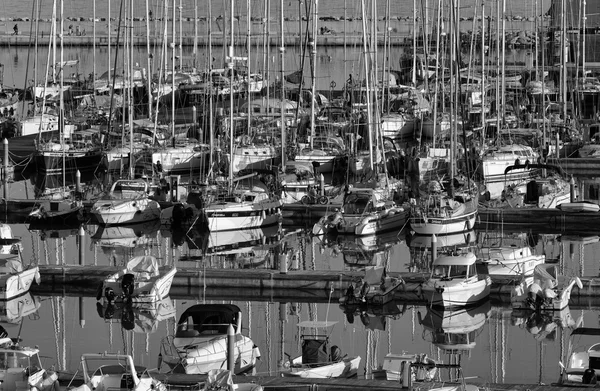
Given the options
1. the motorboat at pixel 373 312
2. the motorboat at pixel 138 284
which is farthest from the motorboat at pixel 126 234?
the motorboat at pixel 373 312

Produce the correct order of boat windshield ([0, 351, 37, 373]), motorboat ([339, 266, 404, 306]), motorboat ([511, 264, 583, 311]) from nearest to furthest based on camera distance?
boat windshield ([0, 351, 37, 373])
motorboat ([511, 264, 583, 311])
motorboat ([339, 266, 404, 306])

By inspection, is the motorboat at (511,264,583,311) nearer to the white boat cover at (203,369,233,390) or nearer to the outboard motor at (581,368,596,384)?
the outboard motor at (581,368,596,384)

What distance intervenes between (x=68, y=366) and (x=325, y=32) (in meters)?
90.4

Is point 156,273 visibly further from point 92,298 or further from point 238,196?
point 238,196

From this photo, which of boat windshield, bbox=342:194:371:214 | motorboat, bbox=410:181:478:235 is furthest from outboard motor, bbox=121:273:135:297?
motorboat, bbox=410:181:478:235

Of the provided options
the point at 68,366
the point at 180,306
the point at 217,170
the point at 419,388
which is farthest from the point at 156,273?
the point at 217,170

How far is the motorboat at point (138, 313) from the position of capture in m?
30.5

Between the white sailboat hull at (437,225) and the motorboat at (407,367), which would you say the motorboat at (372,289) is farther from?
Answer: the white sailboat hull at (437,225)

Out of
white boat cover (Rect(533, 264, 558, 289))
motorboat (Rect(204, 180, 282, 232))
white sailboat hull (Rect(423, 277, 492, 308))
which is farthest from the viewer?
motorboat (Rect(204, 180, 282, 232))

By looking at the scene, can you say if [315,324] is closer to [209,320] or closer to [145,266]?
[209,320]

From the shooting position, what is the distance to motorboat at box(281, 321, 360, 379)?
24.9m

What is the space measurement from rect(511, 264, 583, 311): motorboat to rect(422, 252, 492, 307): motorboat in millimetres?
755

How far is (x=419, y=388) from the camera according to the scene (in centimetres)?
2300

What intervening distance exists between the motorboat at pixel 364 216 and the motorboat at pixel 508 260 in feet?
23.8
